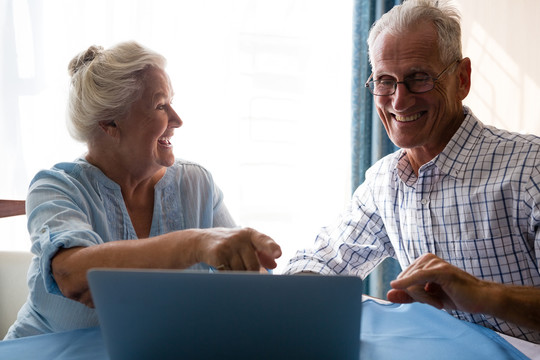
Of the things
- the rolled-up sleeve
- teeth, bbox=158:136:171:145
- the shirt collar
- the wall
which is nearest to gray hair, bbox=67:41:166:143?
teeth, bbox=158:136:171:145

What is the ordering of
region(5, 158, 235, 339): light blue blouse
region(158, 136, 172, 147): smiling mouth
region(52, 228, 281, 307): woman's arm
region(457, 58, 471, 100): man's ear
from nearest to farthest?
region(52, 228, 281, 307): woman's arm
region(5, 158, 235, 339): light blue blouse
region(457, 58, 471, 100): man's ear
region(158, 136, 172, 147): smiling mouth

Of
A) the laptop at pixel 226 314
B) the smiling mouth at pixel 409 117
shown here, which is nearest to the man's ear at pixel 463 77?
the smiling mouth at pixel 409 117

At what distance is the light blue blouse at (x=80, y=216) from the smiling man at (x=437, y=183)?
0.41m

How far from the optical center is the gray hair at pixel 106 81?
4.73ft

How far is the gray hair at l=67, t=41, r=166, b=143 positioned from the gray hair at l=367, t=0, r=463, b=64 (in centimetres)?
72

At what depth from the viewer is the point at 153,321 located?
67 centimetres

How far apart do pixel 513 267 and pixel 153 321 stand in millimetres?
967

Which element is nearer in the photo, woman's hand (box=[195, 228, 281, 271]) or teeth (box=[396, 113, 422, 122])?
woman's hand (box=[195, 228, 281, 271])

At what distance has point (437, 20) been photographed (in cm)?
139

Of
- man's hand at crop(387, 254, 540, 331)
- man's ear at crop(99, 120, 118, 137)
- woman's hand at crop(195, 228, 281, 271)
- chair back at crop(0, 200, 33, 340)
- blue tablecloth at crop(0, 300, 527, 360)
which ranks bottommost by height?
chair back at crop(0, 200, 33, 340)

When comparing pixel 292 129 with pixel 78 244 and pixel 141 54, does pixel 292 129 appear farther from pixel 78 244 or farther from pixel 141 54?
pixel 78 244

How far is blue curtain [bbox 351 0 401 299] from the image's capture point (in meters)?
2.87

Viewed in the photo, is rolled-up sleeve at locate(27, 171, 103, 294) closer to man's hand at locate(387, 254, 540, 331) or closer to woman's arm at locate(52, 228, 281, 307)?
woman's arm at locate(52, 228, 281, 307)

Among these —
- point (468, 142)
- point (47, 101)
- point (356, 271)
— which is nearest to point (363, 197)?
point (356, 271)
